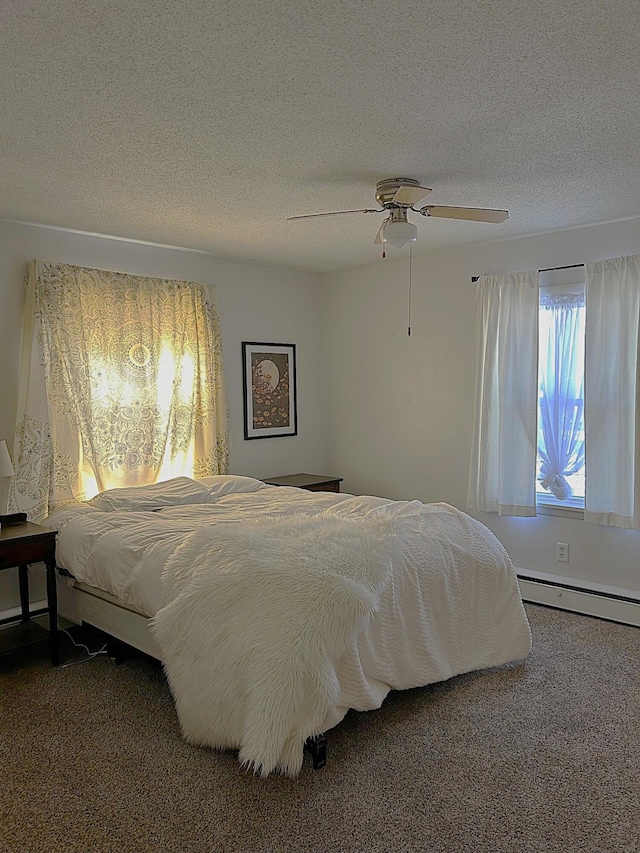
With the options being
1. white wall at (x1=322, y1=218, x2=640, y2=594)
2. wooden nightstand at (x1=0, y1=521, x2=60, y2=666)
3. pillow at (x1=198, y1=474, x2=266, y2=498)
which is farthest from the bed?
white wall at (x1=322, y1=218, x2=640, y2=594)

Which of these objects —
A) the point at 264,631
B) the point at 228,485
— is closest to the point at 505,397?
the point at 228,485

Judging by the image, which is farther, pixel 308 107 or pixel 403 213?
pixel 403 213

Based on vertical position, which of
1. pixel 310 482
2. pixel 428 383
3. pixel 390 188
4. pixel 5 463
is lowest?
pixel 310 482

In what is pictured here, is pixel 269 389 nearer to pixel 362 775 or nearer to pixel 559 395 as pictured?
pixel 559 395

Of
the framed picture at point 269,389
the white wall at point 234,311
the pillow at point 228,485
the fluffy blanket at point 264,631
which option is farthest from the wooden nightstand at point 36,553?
the framed picture at point 269,389

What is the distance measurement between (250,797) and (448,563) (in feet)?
4.37

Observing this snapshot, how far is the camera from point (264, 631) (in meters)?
2.42

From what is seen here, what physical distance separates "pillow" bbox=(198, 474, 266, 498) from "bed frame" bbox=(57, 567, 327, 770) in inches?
40.0

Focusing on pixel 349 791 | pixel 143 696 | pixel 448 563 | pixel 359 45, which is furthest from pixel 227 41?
pixel 143 696

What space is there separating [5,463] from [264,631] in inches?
80.2

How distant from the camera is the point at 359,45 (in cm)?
193

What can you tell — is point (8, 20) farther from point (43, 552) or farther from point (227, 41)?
point (43, 552)

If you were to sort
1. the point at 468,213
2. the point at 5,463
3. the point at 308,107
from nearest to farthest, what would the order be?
the point at 308,107
the point at 468,213
the point at 5,463

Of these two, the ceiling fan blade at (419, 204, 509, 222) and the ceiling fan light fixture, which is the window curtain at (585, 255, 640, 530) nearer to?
the ceiling fan blade at (419, 204, 509, 222)
